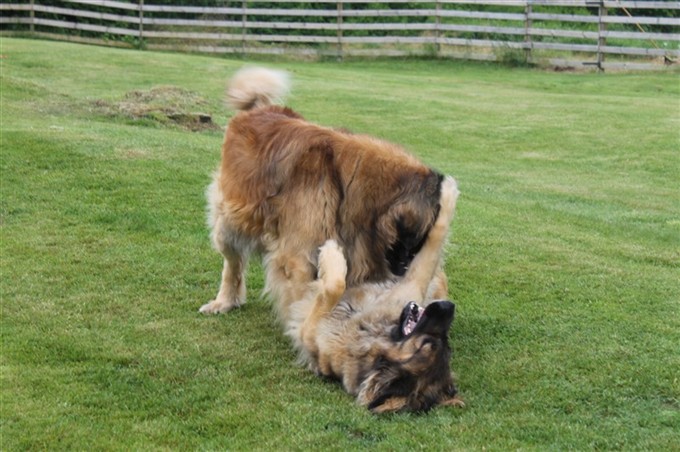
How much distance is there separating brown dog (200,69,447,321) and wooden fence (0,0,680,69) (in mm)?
19980

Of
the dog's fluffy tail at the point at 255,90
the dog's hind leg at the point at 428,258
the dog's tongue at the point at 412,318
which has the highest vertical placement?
the dog's fluffy tail at the point at 255,90

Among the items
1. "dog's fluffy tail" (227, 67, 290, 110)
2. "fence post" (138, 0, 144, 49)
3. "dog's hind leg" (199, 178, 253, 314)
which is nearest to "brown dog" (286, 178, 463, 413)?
"dog's hind leg" (199, 178, 253, 314)

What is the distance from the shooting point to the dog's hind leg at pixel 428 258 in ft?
15.4

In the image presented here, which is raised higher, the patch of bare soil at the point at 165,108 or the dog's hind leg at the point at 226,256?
the patch of bare soil at the point at 165,108

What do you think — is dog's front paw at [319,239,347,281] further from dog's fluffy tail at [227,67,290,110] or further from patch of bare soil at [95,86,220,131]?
patch of bare soil at [95,86,220,131]

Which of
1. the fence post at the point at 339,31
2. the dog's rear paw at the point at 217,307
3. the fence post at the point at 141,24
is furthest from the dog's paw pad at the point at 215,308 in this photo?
the fence post at the point at 141,24

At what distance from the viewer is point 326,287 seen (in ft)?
15.0

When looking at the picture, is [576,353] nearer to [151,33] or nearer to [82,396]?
[82,396]

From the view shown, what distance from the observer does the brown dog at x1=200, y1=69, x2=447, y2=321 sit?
4664mm

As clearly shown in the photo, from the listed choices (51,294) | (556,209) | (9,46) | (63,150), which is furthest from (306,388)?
(9,46)

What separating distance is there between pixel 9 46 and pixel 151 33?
706 cm

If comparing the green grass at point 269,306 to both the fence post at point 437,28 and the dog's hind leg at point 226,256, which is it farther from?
the fence post at point 437,28

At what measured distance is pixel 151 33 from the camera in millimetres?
26438

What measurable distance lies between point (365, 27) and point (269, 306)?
2102 centimetres
